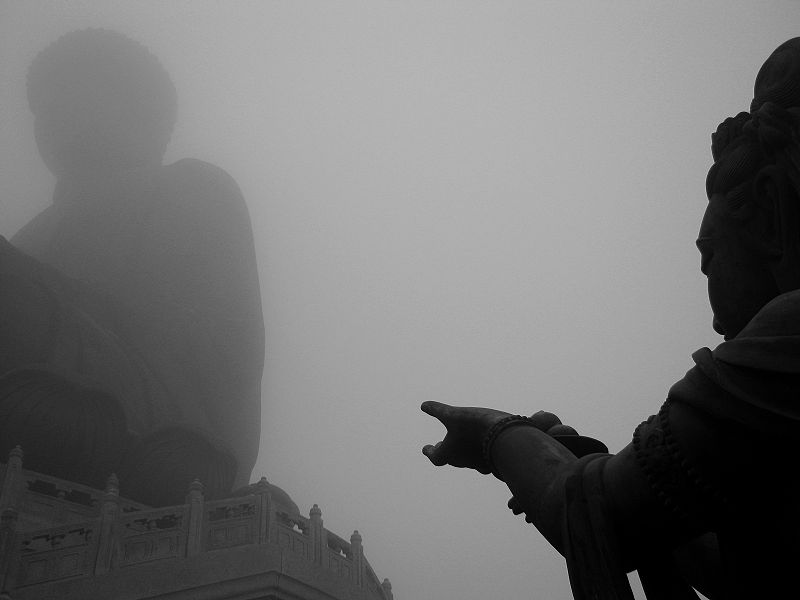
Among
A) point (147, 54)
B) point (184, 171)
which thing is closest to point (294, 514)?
point (184, 171)

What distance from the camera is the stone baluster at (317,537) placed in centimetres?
875

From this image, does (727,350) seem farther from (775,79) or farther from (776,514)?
(775,79)

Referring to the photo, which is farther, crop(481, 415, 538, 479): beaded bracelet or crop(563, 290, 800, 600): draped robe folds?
crop(481, 415, 538, 479): beaded bracelet

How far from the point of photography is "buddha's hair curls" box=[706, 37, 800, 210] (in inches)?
62.1

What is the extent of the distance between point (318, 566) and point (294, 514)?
2.32ft

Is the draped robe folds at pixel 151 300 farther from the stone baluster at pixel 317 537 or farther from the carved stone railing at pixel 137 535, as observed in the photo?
the stone baluster at pixel 317 537

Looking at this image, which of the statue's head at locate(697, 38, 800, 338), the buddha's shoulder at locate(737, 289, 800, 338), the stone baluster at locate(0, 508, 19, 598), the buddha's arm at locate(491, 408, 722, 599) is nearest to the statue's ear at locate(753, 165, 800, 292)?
the statue's head at locate(697, 38, 800, 338)

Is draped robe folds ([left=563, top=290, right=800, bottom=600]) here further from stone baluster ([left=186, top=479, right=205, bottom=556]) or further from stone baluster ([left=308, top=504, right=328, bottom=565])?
stone baluster ([left=308, top=504, right=328, bottom=565])

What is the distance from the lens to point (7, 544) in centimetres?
770

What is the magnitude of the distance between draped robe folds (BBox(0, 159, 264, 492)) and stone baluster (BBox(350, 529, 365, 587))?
13.9 feet

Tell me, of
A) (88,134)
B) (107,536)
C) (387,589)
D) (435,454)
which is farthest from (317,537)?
(88,134)

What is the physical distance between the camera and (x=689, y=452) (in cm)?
124

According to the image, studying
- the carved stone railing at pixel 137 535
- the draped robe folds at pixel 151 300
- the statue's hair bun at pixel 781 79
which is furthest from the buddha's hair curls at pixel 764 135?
the draped robe folds at pixel 151 300

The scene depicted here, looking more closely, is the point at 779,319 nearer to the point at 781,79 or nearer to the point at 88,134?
the point at 781,79
